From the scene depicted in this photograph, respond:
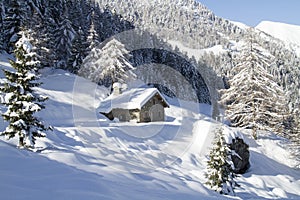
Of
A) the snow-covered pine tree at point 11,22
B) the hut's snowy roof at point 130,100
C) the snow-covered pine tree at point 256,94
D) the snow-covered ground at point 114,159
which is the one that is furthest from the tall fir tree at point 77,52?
the snow-covered pine tree at point 256,94

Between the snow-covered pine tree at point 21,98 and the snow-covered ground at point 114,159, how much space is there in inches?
35.2

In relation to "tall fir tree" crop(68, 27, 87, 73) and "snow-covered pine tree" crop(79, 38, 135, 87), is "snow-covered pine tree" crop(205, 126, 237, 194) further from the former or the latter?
"tall fir tree" crop(68, 27, 87, 73)

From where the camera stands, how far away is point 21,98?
14680 millimetres

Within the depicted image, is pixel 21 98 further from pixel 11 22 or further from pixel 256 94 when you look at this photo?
pixel 11 22

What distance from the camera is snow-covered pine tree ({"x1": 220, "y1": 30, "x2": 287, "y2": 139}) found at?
28.3 metres

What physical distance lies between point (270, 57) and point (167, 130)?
12357mm

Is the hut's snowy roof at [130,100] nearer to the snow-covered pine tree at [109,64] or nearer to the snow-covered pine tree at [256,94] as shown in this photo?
the snow-covered pine tree at [256,94]

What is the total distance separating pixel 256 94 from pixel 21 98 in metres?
21.3

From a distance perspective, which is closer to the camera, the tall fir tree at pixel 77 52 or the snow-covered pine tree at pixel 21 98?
the snow-covered pine tree at pixel 21 98

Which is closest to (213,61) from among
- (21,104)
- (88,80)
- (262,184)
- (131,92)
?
(88,80)

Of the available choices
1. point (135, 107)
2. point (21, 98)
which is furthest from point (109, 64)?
point (21, 98)

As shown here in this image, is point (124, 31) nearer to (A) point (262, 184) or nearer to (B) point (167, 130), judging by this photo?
(B) point (167, 130)

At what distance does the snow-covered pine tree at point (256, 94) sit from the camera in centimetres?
2828

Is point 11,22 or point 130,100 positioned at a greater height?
point 11,22
